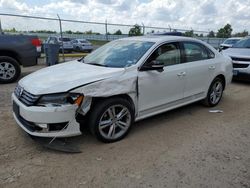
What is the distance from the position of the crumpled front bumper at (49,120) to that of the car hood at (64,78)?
24cm

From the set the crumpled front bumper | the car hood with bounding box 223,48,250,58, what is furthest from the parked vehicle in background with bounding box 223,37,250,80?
the crumpled front bumper

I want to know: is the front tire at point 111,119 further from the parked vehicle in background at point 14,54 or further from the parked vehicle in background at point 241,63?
the parked vehicle in background at point 241,63

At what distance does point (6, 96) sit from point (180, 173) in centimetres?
474

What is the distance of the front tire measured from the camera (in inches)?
139

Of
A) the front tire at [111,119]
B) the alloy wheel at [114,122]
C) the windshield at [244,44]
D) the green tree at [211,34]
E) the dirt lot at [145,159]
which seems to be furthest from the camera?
the green tree at [211,34]

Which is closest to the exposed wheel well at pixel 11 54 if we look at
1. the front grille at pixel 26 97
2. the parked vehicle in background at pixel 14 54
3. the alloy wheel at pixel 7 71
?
the parked vehicle in background at pixel 14 54

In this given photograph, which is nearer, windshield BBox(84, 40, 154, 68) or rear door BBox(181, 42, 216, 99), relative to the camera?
windshield BBox(84, 40, 154, 68)

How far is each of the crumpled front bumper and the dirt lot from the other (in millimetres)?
327

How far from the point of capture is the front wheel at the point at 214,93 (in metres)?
5.47

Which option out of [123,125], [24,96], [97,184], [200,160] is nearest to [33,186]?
[97,184]

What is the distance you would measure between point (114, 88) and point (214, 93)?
2.95 meters

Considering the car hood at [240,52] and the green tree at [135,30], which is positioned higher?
the green tree at [135,30]

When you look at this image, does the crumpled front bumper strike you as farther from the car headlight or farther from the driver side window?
the driver side window

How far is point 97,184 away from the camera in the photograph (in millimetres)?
2832
